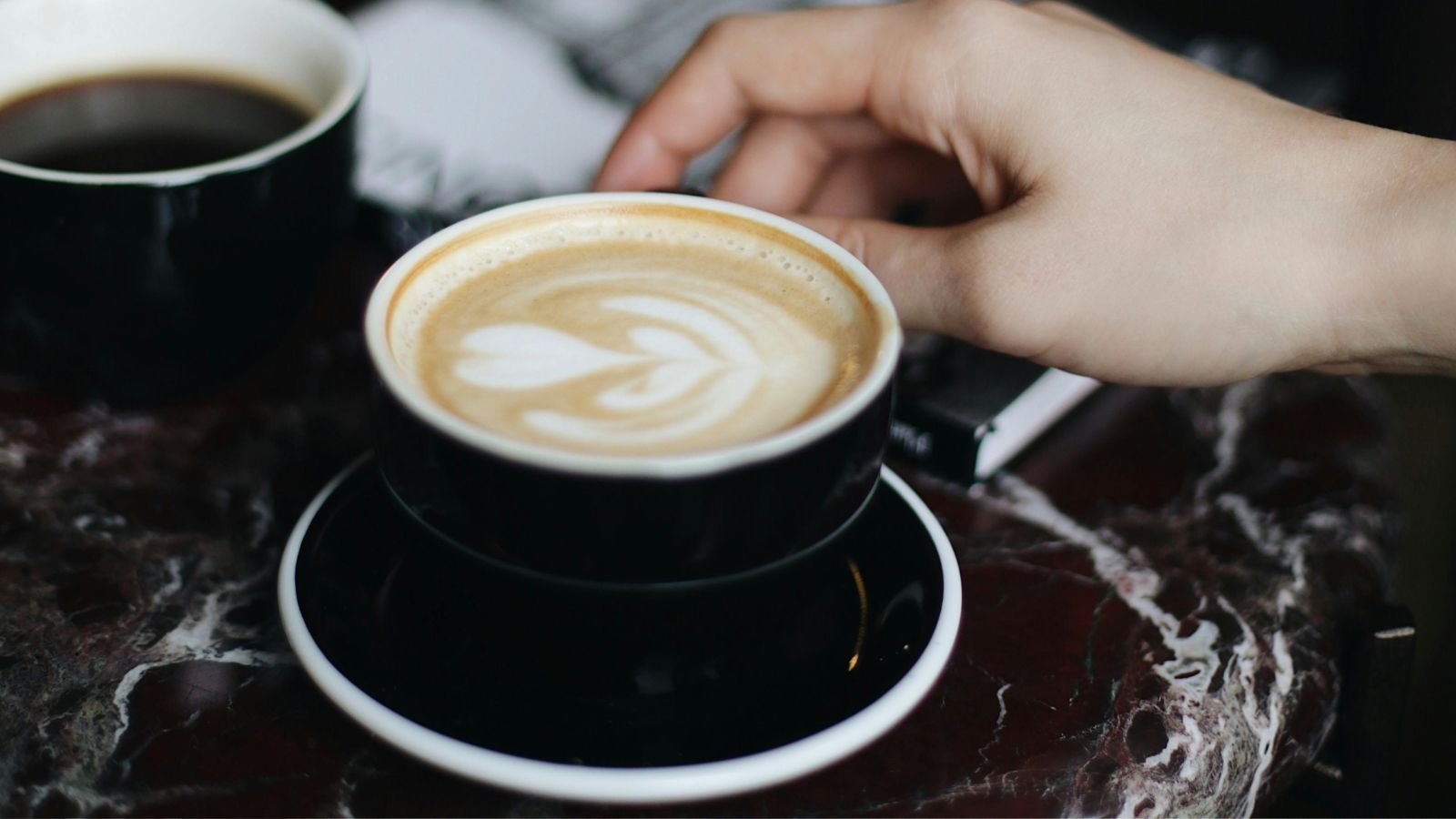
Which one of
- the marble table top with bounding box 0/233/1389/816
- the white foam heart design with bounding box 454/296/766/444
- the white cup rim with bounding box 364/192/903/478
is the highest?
the white cup rim with bounding box 364/192/903/478

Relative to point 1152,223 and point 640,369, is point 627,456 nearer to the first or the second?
point 640,369

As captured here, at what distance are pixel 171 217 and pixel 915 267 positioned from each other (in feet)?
1.29

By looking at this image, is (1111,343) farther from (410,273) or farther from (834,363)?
(410,273)

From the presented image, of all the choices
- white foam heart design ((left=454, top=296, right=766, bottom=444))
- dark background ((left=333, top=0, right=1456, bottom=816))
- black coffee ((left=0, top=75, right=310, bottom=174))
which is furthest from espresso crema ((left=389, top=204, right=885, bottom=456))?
dark background ((left=333, top=0, right=1456, bottom=816))

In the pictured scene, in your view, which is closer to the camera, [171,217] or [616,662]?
[616,662]

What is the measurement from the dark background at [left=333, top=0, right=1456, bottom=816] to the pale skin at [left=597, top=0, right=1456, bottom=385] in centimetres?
50

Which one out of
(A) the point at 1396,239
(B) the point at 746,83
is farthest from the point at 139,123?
(A) the point at 1396,239

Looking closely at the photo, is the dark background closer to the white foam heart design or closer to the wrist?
the wrist

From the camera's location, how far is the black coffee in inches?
28.4

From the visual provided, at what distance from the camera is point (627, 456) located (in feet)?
1.51

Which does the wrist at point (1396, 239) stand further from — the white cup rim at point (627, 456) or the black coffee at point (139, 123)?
the black coffee at point (139, 123)

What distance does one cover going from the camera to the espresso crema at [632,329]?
516 mm

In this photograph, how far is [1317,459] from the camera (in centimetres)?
79

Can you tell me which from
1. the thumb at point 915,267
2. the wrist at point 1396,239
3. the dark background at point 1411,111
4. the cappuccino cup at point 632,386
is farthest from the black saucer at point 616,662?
the dark background at point 1411,111
